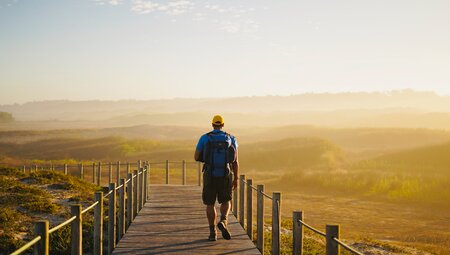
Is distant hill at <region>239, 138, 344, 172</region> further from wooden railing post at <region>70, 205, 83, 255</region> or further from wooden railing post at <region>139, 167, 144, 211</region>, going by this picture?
wooden railing post at <region>70, 205, 83, 255</region>

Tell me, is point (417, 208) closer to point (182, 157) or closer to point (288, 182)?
point (288, 182)

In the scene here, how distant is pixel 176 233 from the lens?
34.5 ft

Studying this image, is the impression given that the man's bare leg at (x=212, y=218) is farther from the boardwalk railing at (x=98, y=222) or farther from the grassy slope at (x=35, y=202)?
the grassy slope at (x=35, y=202)

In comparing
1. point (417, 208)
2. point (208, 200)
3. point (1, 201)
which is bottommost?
point (417, 208)

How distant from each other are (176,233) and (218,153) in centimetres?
253

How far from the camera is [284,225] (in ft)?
57.6

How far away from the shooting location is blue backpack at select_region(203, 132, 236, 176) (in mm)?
8891

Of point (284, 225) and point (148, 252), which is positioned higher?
point (148, 252)

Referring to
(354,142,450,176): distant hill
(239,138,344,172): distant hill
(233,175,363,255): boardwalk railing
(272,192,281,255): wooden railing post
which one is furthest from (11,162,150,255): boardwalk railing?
(239,138,344,172): distant hill

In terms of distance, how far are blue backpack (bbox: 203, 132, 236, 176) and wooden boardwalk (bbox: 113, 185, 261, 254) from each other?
1.39 metres

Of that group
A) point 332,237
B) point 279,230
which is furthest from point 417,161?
point 332,237

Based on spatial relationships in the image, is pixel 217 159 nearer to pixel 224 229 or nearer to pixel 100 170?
pixel 224 229

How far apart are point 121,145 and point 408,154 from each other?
1329 inches

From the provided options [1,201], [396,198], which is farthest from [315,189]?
[1,201]
